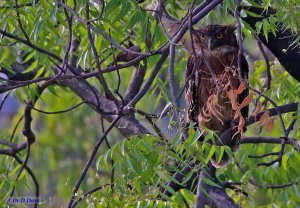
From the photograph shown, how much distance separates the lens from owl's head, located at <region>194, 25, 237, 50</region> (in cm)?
582

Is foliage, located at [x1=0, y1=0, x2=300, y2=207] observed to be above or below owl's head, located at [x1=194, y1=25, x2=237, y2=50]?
below

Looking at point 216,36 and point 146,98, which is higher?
point 216,36

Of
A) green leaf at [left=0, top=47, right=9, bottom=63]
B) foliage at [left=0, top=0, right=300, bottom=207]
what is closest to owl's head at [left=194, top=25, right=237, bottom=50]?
foliage at [left=0, top=0, right=300, bottom=207]

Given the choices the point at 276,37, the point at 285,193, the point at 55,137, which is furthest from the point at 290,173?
the point at 55,137

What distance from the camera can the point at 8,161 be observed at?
6.07 m

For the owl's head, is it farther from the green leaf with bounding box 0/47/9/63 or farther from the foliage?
the green leaf with bounding box 0/47/9/63

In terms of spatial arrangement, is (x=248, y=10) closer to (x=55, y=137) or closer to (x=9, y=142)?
(x=9, y=142)

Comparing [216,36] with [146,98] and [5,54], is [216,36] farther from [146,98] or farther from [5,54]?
[5,54]

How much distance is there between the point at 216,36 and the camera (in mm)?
5848

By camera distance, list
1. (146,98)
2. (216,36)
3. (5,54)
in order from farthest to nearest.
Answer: (146,98) < (216,36) < (5,54)

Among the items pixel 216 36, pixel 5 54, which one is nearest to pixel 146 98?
pixel 216 36

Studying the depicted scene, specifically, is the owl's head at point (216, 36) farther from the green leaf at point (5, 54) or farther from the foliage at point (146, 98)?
the green leaf at point (5, 54)

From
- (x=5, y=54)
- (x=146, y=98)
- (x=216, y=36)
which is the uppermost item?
(x=216, y=36)

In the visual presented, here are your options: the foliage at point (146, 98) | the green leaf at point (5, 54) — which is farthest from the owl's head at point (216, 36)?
the green leaf at point (5, 54)
